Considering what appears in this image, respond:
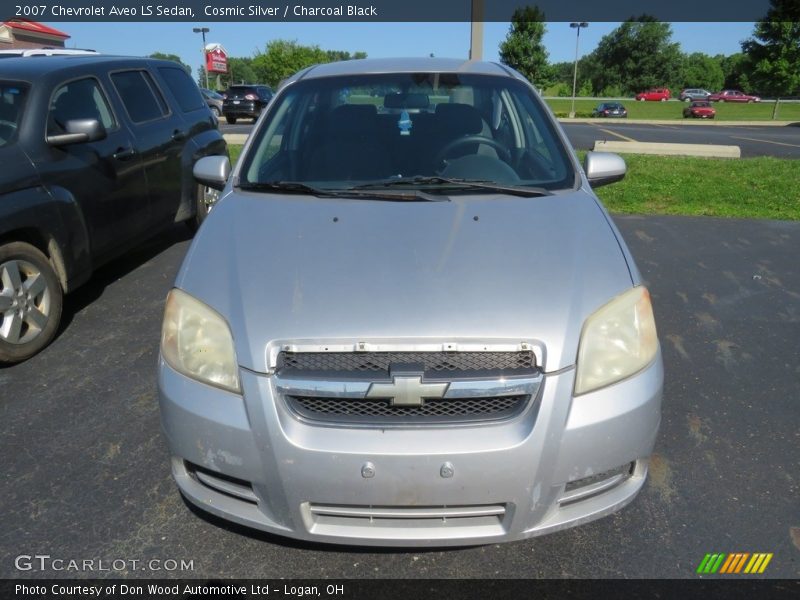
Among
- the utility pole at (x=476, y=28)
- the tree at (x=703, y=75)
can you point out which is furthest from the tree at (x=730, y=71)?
the utility pole at (x=476, y=28)

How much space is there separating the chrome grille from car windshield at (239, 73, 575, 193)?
1.12 meters

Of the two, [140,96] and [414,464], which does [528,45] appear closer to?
[140,96]

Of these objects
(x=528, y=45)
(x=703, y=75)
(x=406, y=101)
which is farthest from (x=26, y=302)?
(x=703, y=75)

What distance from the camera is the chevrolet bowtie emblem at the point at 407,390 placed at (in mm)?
1879

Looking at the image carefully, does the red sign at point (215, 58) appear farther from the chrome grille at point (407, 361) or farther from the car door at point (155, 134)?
the chrome grille at point (407, 361)

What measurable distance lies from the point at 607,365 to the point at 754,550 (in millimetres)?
987

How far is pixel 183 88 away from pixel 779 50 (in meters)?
37.6

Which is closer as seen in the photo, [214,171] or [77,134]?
[214,171]

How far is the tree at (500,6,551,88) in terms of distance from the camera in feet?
165

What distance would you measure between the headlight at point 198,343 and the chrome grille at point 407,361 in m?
0.20

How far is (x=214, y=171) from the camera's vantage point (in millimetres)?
3311

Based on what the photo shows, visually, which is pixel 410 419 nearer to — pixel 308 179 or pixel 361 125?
pixel 308 179

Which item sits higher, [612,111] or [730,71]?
[730,71]

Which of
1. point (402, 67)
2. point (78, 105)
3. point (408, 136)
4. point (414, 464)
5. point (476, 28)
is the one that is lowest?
point (414, 464)
